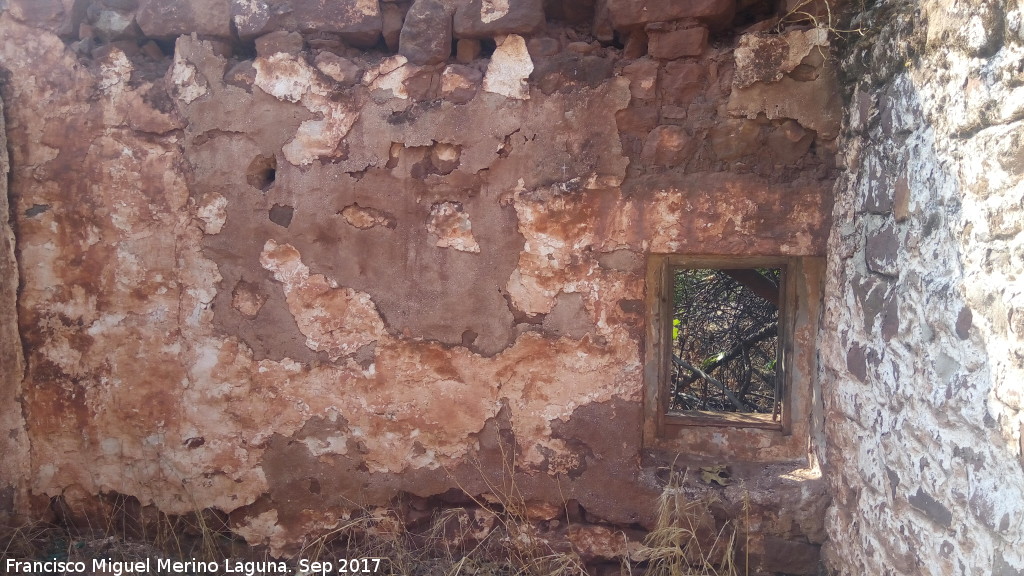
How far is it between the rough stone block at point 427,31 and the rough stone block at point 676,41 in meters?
0.68

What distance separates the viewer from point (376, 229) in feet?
8.11

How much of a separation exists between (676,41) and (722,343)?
10.6 feet

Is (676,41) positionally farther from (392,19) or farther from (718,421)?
(718,421)

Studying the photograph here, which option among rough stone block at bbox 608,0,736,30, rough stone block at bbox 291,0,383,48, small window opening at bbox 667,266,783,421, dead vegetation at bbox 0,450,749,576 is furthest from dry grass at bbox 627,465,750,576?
small window opening at bbox 667,266,783,421

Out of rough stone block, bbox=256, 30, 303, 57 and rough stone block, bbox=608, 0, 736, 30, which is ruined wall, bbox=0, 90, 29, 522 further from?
rough stone block, bbox=608, 0, 736, 30

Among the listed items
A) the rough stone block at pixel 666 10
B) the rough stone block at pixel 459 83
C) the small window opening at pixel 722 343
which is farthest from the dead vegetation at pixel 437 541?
the small window opening at pixel 722 343

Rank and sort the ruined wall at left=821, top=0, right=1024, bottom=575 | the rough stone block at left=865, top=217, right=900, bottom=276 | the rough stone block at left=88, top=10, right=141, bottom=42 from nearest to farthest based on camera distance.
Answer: the ruined wall at left=821, top=0, right=1024, bottom=575, the rough stone block at left=865, top=217, right=900, bottom=276, the rough stone block at left=88, top=10, right=141, bottom=42

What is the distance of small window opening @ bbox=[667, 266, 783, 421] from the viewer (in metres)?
4.65

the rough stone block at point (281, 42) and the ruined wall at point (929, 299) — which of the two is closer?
the ruined wall at point (929, 299)

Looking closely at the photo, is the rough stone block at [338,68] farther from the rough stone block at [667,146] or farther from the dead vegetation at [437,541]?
the dead vegetation at [437,541]

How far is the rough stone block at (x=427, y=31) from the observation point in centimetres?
238

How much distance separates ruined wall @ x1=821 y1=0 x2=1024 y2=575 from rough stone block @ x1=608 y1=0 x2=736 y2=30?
0.41m

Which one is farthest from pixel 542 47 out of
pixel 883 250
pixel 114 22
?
pixel 114 22

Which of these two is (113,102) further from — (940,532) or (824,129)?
(940,532)
